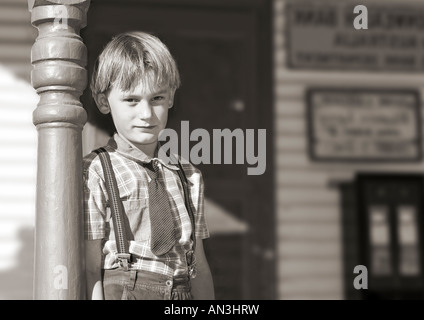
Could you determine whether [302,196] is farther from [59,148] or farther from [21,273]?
[59,148]

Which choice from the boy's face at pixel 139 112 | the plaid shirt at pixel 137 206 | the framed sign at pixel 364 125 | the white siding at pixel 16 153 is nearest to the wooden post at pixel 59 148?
the plaid shirt at pixel 137 206

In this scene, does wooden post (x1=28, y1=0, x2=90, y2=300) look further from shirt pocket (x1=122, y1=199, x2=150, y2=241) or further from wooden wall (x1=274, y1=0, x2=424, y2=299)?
wooden wall (x1=274, y1=0, x2=424, y2=299)

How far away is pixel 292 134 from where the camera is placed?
23.4ft

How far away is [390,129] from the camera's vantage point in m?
7.27

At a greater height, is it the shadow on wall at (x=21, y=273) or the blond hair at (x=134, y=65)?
the blond hair at (x=134, y=65)

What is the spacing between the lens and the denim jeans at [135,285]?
200 cm

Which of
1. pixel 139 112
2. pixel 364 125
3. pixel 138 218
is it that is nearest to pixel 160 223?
pixel 138 218

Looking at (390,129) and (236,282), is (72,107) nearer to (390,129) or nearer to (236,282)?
(236,282)

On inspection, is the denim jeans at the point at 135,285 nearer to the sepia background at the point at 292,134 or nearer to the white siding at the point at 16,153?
the sepia background at the point at 292,134

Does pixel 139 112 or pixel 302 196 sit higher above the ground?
pixel 302 196

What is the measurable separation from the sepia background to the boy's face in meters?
4.05

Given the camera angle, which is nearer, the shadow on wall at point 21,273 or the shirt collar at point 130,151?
the shirt collar at point 130,151

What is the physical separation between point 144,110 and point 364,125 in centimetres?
548

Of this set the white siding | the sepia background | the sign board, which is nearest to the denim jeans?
the sepia background
